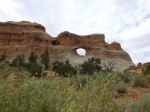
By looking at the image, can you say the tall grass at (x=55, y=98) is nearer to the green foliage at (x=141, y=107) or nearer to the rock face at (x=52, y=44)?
the green foliage at (x=141, y=107)

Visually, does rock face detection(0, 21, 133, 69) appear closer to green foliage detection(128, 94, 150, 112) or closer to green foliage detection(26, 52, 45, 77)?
green foliage detection(26, 52, 45, 77)

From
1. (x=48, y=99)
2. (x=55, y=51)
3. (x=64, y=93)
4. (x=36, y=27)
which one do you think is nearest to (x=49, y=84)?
(x=64, y=93)

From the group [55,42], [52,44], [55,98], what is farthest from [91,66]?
[55,98]

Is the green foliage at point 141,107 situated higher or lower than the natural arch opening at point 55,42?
lower

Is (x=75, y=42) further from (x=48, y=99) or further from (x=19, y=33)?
(x=48, y=99)

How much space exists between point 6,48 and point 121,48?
36305 mm

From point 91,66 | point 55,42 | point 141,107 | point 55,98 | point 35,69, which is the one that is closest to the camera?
point 55,98

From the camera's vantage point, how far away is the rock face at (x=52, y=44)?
81.0m

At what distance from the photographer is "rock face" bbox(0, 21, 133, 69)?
266 ft

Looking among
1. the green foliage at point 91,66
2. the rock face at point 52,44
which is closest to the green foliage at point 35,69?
the green foliage at point 91,66

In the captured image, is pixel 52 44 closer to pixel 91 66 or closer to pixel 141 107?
pixel 91 66

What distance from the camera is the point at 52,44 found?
283ft

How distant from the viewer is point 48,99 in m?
3.64

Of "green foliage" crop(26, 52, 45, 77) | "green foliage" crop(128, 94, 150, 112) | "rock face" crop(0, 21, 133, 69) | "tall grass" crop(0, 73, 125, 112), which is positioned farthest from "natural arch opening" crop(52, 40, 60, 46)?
"tall grass" crop(0, 73, 125, 112)
